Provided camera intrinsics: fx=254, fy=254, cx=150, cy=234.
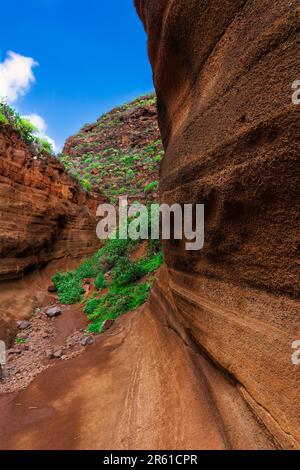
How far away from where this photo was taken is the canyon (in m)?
1.36

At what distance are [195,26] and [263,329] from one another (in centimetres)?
234

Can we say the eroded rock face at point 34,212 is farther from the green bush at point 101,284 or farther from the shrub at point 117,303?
the shrub at point 117,303

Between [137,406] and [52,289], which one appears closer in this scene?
[137,406]

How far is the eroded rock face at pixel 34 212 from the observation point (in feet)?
23.5

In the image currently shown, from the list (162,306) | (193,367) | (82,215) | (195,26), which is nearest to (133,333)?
(162,306)

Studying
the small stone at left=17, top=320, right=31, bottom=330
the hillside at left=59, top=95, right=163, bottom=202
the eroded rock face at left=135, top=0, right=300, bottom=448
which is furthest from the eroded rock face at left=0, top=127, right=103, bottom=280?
the eroded rock face at left=135, top=0, right=300, bottom=448

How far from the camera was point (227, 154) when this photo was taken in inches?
67.5

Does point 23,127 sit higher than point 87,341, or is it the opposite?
point 23,127

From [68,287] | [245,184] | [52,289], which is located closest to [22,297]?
[52,289]

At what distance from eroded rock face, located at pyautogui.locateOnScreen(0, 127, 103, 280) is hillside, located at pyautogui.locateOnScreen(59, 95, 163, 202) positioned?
324 centimetres

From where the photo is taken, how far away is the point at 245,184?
1574 millimetres

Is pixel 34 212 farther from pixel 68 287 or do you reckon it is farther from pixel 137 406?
pixel 137 406

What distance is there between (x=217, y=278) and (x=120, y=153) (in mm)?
24124

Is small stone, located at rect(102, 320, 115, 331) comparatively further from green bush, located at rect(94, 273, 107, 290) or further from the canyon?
green bush, located at rect(94, 273, 107, 290)
